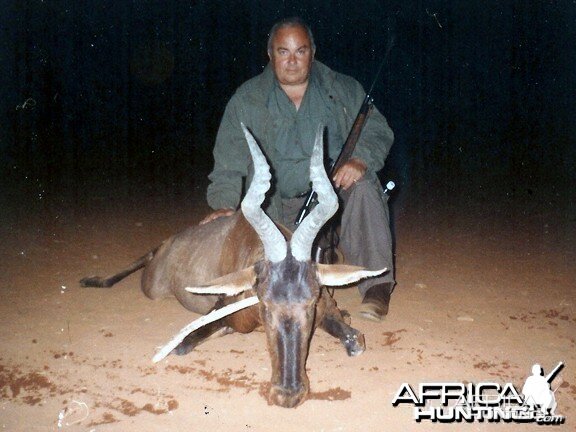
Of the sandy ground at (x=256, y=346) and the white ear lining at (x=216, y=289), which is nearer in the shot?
the sandy ground at (x=256, y=346)

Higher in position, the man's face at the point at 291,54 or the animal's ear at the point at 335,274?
the man's face at the point at 291,54

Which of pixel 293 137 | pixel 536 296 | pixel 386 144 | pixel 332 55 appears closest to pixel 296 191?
pixel 293 137

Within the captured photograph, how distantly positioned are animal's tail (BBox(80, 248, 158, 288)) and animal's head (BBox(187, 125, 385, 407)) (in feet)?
8.98

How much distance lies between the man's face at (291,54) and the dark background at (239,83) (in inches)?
51.0

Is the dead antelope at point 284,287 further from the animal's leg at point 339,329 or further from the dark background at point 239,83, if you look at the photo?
the dark background at point 239,83

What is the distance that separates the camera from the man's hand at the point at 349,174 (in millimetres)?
4859

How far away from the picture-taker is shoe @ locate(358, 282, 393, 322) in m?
4.57

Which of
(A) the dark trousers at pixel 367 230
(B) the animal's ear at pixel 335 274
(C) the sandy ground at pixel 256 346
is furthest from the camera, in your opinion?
(A) the dark trousers at pixel 367 230

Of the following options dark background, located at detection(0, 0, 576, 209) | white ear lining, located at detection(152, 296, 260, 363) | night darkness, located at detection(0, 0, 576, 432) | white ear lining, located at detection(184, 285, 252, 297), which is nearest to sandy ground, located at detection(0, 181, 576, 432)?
night darkness, located at detection(0, 0, 576, 432)

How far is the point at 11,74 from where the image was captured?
38.6 meters

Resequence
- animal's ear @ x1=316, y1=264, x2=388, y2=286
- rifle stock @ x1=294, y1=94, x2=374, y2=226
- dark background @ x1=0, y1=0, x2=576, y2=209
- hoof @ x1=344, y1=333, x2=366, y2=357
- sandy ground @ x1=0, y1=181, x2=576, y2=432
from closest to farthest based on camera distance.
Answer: sandy ground @ x1=0, y1=181, x2=576, y2=432 < animal's ear @ x1=316, y1=264, x2=388, y2=286 < hoof @ x1=344, y1=333, x2=366, y2=357 < rifle stock @ x1=294, y1=94, x2=374, y2=226 < dark background @ x1=0, y1=0, x2=576, y2=209

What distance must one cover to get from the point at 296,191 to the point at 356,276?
7.50 ft

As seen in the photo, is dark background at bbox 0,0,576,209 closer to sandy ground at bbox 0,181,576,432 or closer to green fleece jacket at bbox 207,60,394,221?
green fleece jacket at bbox 207,60,394,221

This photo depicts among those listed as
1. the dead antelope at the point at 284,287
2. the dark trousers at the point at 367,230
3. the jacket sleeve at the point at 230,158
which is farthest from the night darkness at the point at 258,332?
the jacket sleeve at the point at 230,158
